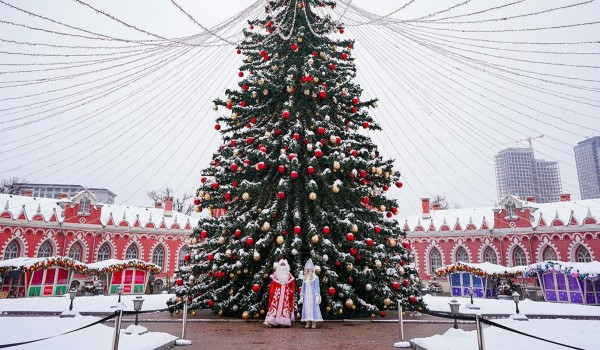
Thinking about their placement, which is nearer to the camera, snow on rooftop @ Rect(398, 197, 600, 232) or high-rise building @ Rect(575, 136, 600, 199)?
snow on rooftop @ Rect(398, 197, 600, 232)

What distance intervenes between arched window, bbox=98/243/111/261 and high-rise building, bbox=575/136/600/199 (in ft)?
299

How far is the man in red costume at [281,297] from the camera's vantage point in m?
9.94

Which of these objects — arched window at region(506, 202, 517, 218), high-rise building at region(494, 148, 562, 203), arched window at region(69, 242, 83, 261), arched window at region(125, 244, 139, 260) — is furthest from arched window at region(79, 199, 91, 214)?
high-rise building at region(494, 148, 562, 203)

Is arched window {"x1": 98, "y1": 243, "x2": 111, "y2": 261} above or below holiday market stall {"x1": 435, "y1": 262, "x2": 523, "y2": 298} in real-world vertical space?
above

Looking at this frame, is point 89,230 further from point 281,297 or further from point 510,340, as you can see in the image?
point 510,340

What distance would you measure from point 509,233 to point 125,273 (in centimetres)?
3131

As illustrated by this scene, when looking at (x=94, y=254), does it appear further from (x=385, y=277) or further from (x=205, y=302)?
(x=385, y=277)

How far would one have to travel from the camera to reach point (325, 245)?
1073cm

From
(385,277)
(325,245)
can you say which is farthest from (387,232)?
(325,245)

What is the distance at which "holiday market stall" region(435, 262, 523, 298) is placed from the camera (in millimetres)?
25953

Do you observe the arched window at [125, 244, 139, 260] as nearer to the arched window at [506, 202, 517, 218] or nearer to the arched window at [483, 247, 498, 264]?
the arched window at [483, 247, 498, 264]

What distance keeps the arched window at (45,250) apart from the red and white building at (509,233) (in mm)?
31778

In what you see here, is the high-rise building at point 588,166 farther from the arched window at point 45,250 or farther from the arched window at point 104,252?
the arched window at point 45,250

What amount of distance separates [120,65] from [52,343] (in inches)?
231
